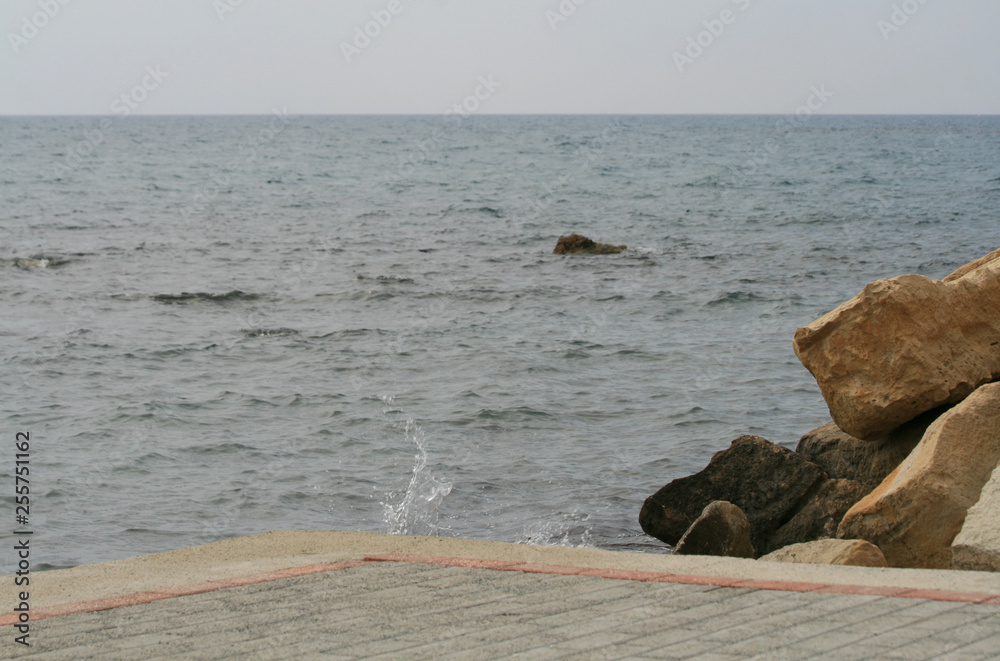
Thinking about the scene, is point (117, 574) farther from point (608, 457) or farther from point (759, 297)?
point (759, 297)

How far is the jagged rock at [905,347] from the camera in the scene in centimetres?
732

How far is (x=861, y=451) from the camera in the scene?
8.16 metres

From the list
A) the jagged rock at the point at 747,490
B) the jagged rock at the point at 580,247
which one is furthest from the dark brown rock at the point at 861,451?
the jagged rock at the point at 580,247

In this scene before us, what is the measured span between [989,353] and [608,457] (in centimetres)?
414

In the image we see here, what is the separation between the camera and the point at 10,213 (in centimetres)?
3409

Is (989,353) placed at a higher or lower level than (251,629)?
higher

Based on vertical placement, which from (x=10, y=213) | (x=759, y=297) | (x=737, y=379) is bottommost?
(x=737, y=379)

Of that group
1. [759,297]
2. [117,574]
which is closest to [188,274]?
[759,297]

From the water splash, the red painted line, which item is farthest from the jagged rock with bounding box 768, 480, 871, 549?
the red painted line

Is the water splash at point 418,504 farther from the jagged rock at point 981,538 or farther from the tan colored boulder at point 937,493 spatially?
the jagged rock at point 981,538

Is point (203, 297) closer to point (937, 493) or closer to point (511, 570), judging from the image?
point (511, 570)

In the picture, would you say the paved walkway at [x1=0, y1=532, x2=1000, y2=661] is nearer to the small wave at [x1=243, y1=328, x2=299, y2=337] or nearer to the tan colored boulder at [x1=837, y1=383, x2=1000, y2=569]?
the tan colored boulder at [x1=837, y1=383, x2=1000, y2=569]

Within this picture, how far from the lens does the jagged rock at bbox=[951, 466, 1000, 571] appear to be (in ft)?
18.3

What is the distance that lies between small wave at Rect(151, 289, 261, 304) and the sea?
0.39ft
